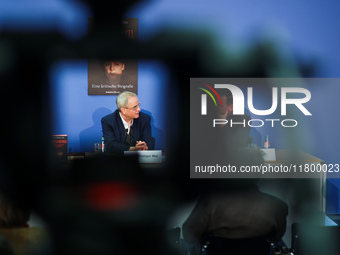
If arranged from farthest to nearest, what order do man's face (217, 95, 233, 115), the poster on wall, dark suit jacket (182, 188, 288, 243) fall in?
the poster on wall, man's face (217, 95, 233, 115), dark suit jacket (182, 188, 288, 243)

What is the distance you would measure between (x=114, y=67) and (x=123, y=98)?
0.26 metres

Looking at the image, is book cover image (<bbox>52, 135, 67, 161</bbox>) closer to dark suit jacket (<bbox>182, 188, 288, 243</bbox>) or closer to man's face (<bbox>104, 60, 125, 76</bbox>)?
man's face (<bbox>104, 60, 125, 76</bbox>)

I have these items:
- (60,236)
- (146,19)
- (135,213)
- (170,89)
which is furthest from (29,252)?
(146,19)

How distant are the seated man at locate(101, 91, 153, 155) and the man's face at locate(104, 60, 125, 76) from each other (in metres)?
0.18

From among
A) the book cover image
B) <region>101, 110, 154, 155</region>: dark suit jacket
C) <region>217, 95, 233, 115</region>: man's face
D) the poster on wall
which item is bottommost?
the book cover image

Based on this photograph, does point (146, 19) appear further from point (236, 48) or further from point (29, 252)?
point (29, 252)

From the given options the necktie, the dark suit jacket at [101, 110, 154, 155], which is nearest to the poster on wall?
Answer: the dark suit jacket at [101, 110, 154, 155]

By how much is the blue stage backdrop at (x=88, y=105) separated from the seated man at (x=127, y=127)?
5cm

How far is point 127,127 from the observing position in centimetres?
267

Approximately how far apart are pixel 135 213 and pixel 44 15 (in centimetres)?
168

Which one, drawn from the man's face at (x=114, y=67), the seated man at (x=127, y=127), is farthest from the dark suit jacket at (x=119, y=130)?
the man's face at (x=114, y=67)

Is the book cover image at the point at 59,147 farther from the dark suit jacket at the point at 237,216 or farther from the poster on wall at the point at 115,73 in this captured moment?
the dark suit jacket at the point at 237,216

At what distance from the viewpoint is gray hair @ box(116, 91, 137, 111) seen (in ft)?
9.03

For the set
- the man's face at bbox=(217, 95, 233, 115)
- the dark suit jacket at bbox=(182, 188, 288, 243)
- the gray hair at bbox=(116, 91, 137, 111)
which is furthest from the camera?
the gray hair at bbox=(116, 91, 137, 111)
